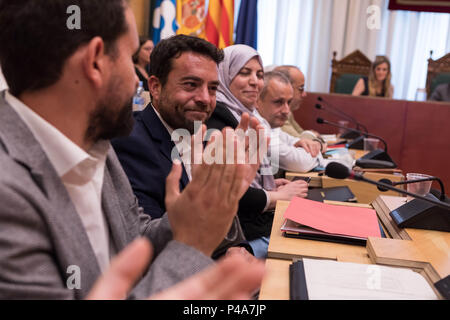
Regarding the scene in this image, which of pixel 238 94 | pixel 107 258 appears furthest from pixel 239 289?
pixel 238 94

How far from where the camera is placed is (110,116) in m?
0.78

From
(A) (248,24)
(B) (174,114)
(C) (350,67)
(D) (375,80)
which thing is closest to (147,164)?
(B) (174,114)

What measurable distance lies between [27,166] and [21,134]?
59 millimetres

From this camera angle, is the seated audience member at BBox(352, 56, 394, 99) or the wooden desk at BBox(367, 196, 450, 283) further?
the seated audience member at BBox(352, 56, 394, 99)

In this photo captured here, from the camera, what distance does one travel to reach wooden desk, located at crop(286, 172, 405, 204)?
2.12 metres

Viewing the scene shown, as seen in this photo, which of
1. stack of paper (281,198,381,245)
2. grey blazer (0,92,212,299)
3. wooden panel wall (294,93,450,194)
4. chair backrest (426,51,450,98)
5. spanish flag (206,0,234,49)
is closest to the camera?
grey blazer (0,92,212,299)

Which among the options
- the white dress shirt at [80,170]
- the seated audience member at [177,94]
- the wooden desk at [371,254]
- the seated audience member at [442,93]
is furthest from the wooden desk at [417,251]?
the seated audience member at [442,93]

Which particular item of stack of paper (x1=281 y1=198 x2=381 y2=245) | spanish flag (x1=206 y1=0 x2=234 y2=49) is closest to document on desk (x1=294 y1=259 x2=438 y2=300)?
stack of paper (x1=281 y1=198 x2=381 y2=245)

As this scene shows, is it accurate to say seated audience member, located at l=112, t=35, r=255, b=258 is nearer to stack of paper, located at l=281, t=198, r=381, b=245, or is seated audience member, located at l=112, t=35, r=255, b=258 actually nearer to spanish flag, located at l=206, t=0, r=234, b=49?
stack of paper, located at l=281, t=198, r=381, b=245

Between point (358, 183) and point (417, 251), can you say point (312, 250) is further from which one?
point (358, 183)

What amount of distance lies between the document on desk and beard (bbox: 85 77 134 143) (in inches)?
19.4

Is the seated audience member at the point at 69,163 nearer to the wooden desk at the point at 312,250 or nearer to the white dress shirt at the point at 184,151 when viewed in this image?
the wooden desk at the point at 312,250

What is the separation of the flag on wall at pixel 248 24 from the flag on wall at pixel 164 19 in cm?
87

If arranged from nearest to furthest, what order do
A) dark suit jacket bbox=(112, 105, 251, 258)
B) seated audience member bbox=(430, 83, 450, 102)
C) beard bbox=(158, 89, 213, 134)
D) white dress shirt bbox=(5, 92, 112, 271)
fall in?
white dress shirt bbox=(5, 92, 112, 271) → dark suit jacket bbox=(112, 105, 251, 258) → beard bbox=(158, 89, 213, 134) → seated audience member bbox=(430, 83, 450, 102)
